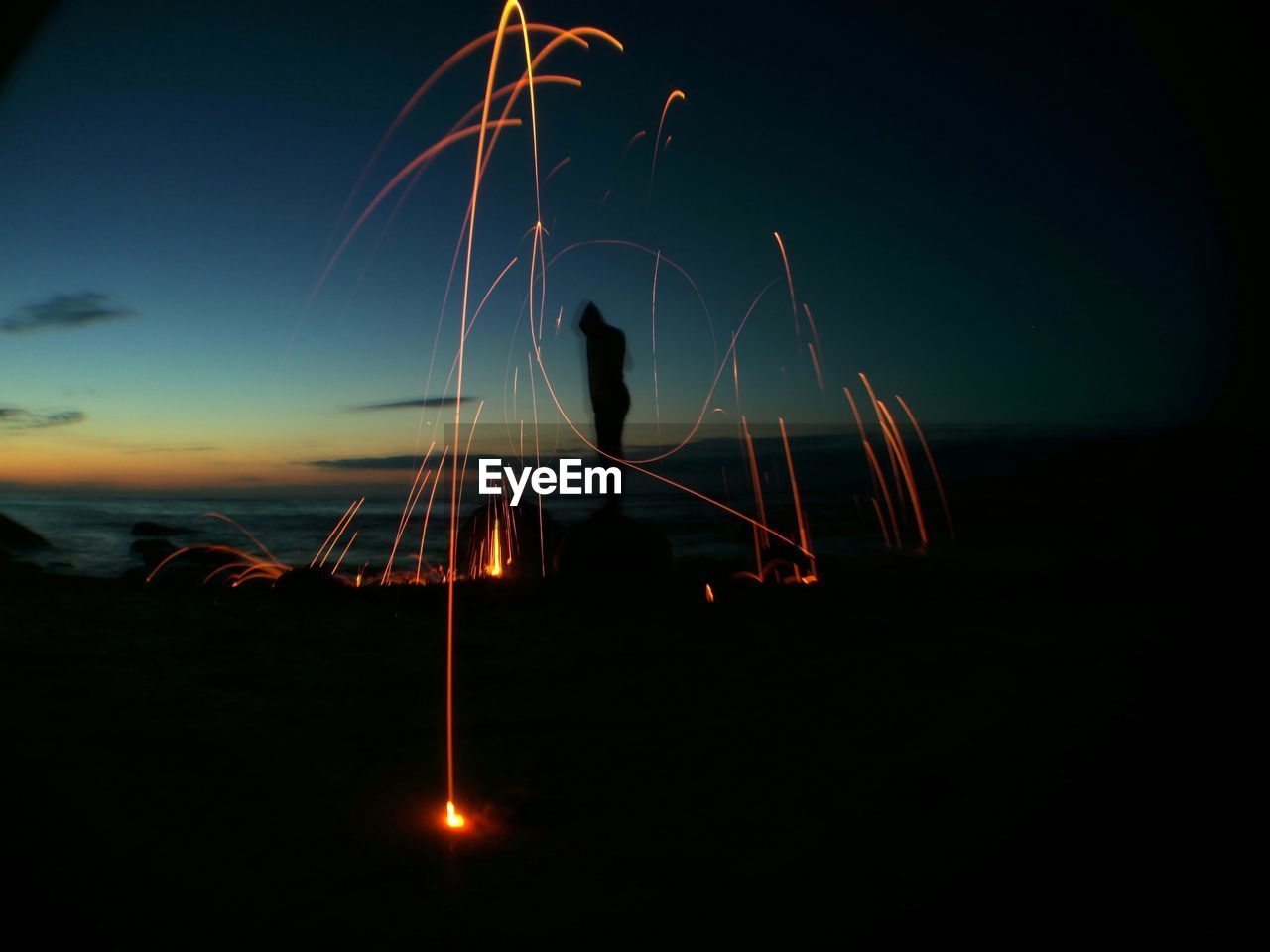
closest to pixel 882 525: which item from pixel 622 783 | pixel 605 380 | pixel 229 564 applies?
pixel 605 380

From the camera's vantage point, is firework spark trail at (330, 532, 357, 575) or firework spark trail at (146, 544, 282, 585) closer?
firework spark trail at (146, 544, 282, 585)

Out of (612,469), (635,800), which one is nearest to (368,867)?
(635,800)

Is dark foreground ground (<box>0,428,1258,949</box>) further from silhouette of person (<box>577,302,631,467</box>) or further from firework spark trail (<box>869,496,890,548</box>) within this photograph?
firework spark trail (<box>869,496,890,548</box>)

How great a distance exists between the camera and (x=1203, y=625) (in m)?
7.90

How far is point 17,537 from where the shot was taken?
24281mm

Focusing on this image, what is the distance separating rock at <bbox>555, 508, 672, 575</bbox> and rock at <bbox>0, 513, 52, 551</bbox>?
20197 mm

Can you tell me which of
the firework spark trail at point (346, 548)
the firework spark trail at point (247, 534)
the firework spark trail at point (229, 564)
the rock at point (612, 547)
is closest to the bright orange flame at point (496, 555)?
the rock at point (612, 547)

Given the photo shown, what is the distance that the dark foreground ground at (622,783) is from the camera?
3.01 m

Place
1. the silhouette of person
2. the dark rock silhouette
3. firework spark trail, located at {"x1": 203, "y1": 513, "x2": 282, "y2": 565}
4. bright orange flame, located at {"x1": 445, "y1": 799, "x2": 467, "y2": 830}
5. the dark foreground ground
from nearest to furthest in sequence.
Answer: the dark foreground ground → bright orange flame, located at {"x1": 445, "y1": 799, "x2": 467, "y2": 830} → the silhouette of person → the dark rock silhouette → firework spark trail, located at {"x1": 203, "y1": 513, "x2": 282, "y2": 565}

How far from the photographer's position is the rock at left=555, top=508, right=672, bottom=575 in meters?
14.2

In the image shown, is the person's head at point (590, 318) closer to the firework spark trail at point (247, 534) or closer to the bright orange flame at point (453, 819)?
the bright orange flame at point (453, 819)

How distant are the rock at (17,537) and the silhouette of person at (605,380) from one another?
67.8 feet

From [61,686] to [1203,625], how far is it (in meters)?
10.5

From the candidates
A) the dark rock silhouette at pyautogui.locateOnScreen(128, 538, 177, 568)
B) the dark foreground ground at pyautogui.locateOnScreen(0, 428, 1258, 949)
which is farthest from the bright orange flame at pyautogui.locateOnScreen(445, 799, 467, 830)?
the dark rock silhouette at pyautogui.locateOnScreen(128, 538, 177, 568)
